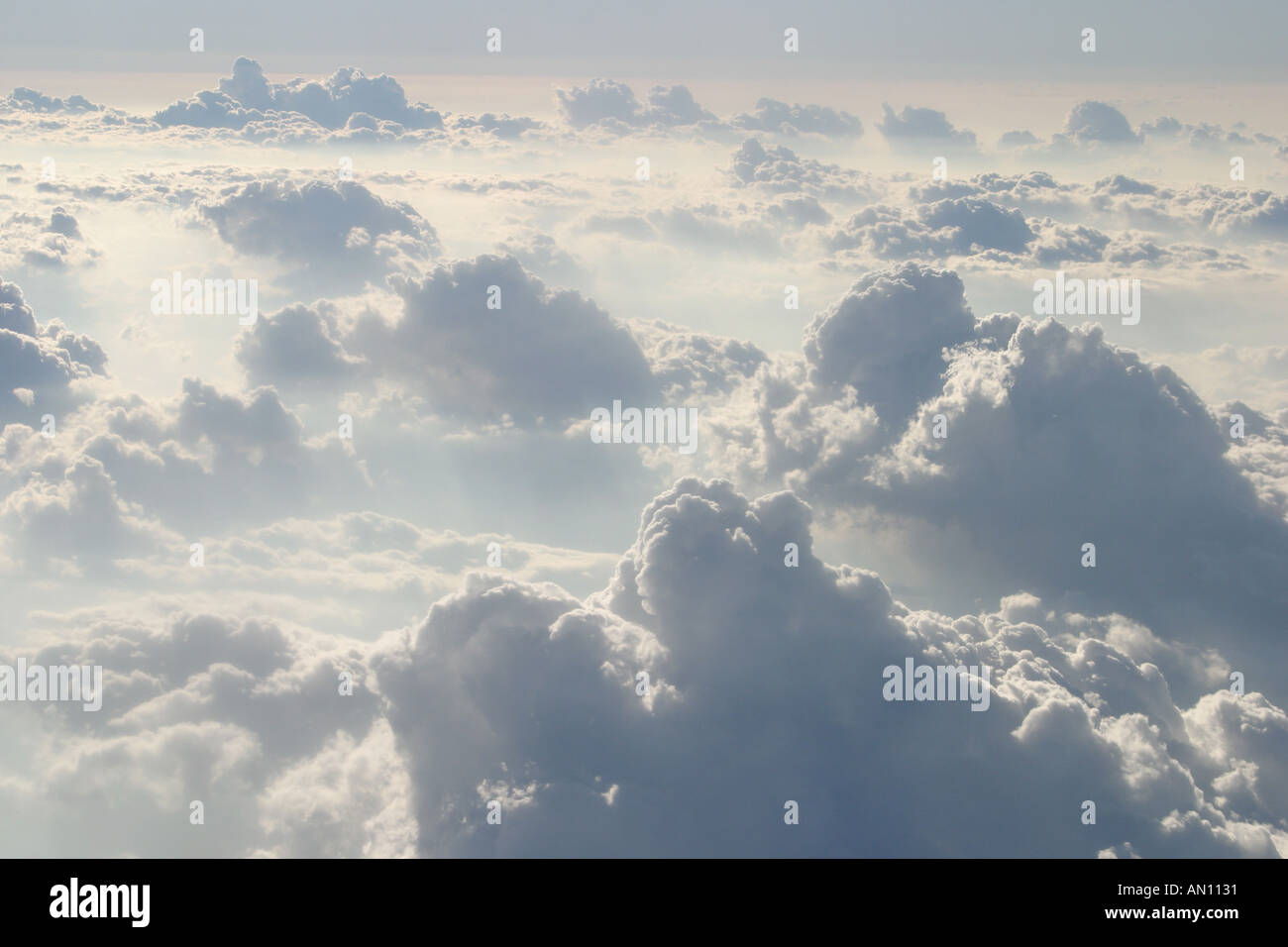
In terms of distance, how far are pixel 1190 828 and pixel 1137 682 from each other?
48.0 metres

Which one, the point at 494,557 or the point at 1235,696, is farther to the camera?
the point at 1235,696

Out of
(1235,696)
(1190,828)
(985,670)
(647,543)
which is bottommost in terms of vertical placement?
(1190,828)

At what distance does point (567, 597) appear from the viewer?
121m

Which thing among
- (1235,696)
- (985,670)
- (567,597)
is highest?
(567,597)

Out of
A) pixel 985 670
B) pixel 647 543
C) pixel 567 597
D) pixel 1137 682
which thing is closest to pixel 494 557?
pixel 567 597

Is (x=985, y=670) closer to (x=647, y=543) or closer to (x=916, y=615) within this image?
(x=916, y=615)
